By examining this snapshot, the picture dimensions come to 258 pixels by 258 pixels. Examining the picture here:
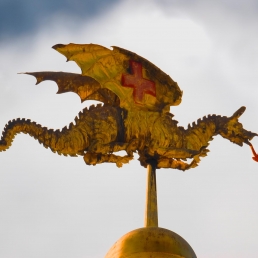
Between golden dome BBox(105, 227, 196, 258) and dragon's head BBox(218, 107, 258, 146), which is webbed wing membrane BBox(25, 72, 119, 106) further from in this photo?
golden dome BBox(105, 227, 196, 258)

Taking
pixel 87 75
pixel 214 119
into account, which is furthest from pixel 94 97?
pixel 214 119

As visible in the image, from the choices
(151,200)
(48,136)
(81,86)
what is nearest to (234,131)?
(151,200)

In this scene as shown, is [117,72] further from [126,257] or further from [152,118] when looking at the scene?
[126,257]

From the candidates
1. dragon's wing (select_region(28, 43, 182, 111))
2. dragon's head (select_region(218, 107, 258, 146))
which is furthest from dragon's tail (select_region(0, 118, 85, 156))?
dragon's head (select_region(218, 107, 258, 146))

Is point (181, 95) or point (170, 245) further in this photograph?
point (181, 95)

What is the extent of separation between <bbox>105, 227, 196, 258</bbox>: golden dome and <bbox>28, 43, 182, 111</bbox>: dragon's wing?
168 cm

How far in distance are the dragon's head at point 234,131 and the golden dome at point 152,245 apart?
186cm

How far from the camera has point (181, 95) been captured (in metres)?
17.7

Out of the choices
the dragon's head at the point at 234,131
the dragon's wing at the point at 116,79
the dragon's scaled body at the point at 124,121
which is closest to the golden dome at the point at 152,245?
the dragon's scaled body at the point at 124,121

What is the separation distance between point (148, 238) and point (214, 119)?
2.20 m

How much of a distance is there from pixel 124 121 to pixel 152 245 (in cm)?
166

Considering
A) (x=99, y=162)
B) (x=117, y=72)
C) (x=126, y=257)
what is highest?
(x=117, y=72)

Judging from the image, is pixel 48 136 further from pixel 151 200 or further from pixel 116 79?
pixel 151 200

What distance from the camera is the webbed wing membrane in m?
17.7
